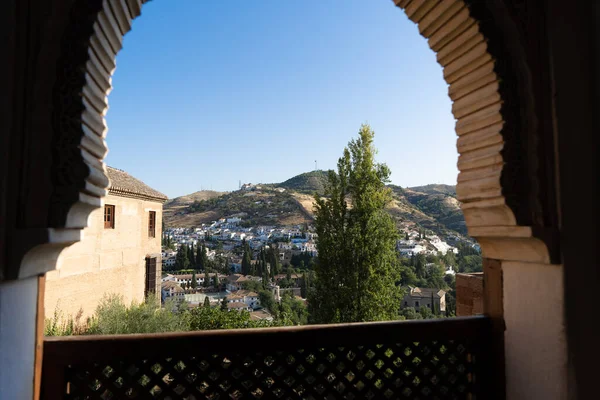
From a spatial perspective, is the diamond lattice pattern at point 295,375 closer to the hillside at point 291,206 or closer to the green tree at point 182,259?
the hillside at point 291,206

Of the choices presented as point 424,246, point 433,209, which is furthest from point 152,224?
point 433,209

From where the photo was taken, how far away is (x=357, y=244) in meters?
14.3

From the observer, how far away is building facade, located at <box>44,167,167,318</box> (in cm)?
918

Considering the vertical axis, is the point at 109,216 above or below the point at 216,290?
above

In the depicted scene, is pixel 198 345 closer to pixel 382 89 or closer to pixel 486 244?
pixel 486 244

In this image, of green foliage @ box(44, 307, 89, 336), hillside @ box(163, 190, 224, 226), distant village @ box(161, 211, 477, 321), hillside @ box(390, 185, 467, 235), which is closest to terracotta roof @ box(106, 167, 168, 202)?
green foliage @ box(44, 307, 89, 336)

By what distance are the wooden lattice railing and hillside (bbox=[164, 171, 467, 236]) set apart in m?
38.4

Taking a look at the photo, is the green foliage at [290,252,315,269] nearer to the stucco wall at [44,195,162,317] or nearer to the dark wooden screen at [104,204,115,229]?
the stucco wall at [44,195,162,317]

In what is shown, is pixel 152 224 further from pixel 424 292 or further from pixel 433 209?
pixel 433 209

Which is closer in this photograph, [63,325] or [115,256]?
[63,325]

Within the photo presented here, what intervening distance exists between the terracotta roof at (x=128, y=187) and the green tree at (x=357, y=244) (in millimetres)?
6157

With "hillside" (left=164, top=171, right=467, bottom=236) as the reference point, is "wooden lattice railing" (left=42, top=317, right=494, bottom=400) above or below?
below

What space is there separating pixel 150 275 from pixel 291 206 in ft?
145

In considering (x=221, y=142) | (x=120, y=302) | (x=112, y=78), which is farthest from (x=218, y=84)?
(x=112, y=78)
